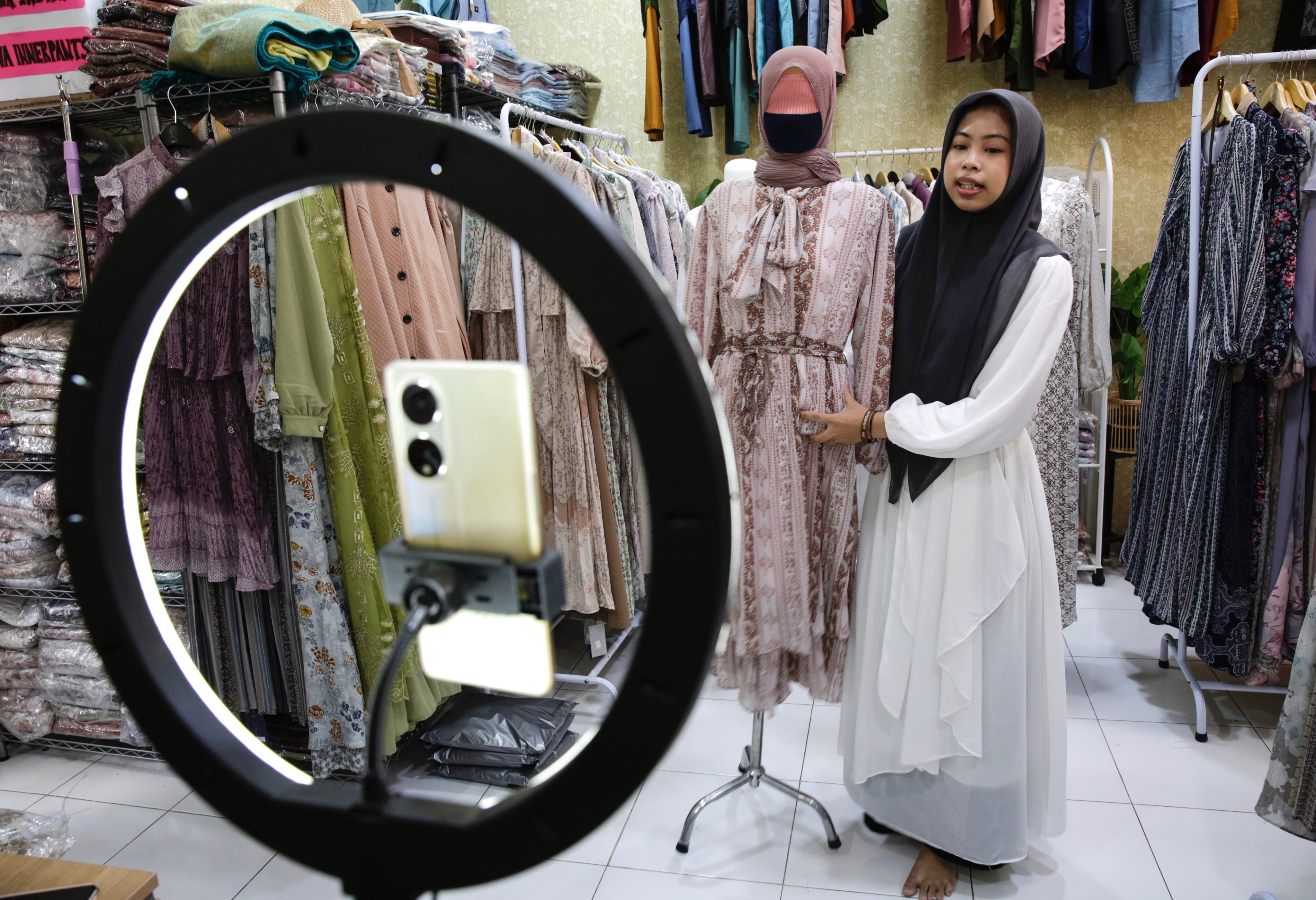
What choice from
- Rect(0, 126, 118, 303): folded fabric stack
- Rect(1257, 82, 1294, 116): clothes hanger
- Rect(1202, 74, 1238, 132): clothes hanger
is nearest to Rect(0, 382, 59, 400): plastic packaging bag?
Rect(0, 126, 118, 303): folded fabric stack

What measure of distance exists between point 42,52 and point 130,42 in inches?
13.8

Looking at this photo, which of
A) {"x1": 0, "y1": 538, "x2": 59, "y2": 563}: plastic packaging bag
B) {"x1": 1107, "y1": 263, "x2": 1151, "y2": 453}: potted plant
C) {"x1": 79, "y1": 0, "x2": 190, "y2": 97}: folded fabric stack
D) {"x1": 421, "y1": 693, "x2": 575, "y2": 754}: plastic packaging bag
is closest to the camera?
{"x1": 79, "y1": 0, "x2": 190, "y2": 97}: folded fabric stack

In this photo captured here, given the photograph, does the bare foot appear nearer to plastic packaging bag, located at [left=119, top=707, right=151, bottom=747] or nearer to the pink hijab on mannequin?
the pink hijab on mannequin

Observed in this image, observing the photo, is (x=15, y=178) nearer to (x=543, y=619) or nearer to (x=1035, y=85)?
(x=543, y=619)

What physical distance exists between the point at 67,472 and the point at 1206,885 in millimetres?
2075

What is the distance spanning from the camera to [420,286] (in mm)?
2150

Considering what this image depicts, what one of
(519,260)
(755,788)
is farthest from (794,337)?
(755,788)

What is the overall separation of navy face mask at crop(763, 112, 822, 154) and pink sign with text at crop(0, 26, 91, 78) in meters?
1.70

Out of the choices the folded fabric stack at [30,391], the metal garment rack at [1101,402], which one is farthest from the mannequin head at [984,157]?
the folded fabric stack at [30,391]

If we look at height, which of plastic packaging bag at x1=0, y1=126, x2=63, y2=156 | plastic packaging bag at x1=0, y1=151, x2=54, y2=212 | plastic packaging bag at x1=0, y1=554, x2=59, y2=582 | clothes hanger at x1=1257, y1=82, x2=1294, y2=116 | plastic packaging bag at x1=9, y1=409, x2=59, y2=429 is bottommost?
plastic packaging bag at x1=0, y1=554, x2=59, y2=582

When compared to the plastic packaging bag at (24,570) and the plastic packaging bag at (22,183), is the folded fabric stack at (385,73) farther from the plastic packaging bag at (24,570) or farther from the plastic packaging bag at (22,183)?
the plastic packaging bag at (24,570)

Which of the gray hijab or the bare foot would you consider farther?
the bare foot

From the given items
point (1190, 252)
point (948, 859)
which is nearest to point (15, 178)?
point (948, 859)

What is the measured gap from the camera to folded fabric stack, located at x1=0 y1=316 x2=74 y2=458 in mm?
2262
